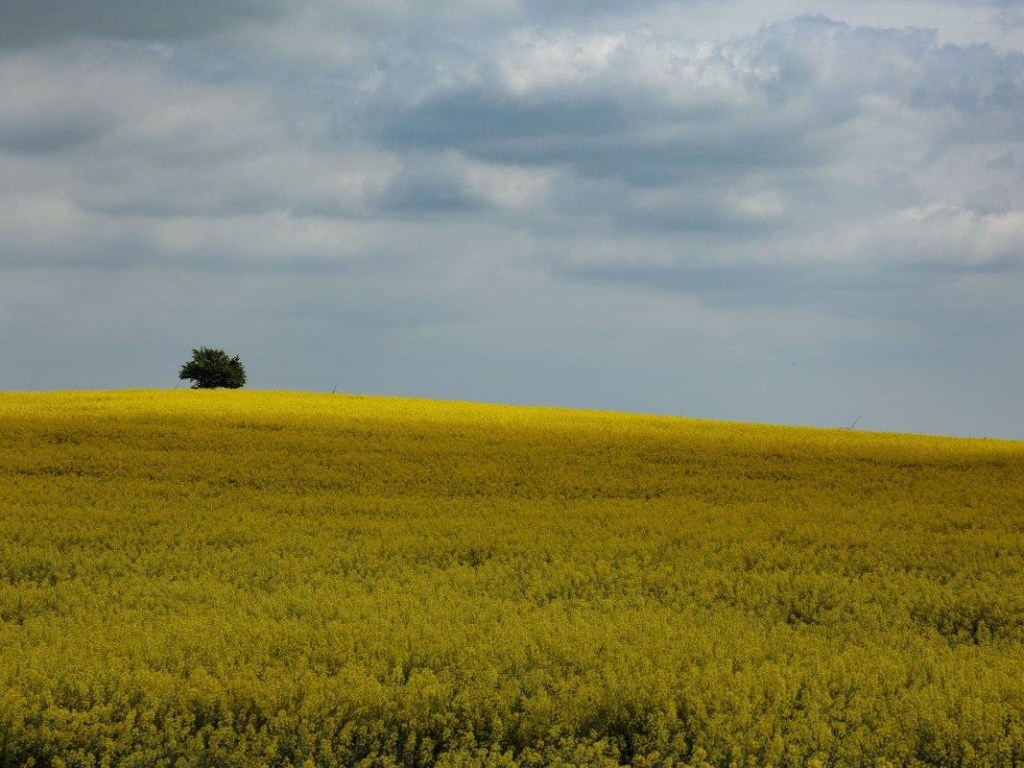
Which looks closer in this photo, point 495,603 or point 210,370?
point 495,603

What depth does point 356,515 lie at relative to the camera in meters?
17.6

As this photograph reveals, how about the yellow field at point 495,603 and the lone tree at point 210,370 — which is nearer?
the yellow field at point 495,603

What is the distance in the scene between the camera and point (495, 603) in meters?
11.5

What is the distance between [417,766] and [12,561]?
8.84 meters

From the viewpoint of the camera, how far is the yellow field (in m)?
7.74

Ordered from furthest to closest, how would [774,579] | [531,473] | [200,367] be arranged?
[200,367]
[531,473]
[774,579]

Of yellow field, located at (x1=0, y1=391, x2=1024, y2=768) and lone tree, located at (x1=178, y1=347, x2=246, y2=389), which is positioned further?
lone tree, located at (x1=178, y1=347, x2=246, y2=389)

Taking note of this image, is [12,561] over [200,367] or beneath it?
beneath

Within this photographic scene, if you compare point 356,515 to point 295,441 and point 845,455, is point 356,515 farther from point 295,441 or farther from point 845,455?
point 845,455

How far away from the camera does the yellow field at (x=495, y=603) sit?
774 centimetres

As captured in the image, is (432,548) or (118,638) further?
(432,548)

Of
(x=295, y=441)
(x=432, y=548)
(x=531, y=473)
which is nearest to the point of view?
(x=432, y=548)

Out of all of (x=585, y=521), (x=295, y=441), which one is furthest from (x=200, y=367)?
(x=585, y=521)

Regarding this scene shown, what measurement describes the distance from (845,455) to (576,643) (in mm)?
19571
